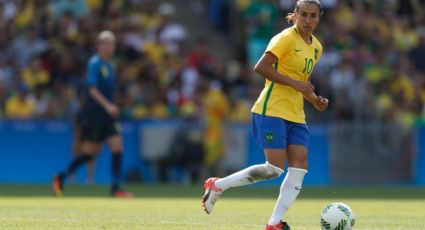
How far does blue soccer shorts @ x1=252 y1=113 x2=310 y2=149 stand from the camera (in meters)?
10.9

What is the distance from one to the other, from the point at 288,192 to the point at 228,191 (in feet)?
32.2

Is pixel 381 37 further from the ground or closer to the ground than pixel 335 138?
further from the ground

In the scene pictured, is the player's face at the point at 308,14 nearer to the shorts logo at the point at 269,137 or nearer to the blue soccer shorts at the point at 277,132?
the blue soccer shorts at the point at 277,132

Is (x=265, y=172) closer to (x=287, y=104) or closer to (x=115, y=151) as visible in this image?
(x=287, y=104)

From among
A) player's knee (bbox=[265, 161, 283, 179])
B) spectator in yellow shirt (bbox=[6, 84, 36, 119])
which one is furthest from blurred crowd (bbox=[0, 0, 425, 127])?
player's knee (bbox=[265, 161, 283, 179])

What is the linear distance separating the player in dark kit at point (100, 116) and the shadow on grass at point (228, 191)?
576 millimetres

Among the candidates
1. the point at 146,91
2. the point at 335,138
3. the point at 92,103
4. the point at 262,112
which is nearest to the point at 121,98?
the point at 146,91

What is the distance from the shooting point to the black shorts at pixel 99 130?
1808cm

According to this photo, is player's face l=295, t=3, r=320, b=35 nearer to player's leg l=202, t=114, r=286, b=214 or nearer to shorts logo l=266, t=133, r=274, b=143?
player's leg l=202, t=114, r=286, b=214

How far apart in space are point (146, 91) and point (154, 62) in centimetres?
115

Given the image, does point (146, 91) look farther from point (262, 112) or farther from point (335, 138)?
point (262, 112)

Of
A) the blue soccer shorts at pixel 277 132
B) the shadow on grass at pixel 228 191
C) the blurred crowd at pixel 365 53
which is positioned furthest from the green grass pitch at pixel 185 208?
the blurred crowd at pixel 365 53

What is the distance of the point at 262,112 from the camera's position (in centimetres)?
1105

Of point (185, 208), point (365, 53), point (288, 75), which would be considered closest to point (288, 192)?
point (288, 75)
